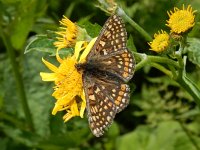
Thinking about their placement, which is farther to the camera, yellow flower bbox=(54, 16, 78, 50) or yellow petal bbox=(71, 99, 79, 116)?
yellow flower bbox=(54, 16, 78, 50)

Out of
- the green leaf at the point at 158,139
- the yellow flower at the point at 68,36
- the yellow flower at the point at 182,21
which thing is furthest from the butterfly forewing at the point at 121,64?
the green leaf at the point at 158,139

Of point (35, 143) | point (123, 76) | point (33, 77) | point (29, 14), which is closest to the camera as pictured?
point (123, 76)

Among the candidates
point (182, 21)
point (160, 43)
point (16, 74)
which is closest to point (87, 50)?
point (160, 43)

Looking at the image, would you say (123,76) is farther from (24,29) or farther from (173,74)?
(24,29)

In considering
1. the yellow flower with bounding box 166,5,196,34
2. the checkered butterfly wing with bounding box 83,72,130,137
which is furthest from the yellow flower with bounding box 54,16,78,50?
the yellow flower with bounding box 166,5,196,34

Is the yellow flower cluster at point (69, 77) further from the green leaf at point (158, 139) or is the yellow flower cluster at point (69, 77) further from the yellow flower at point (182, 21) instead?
the green leaf at point (158, 139)

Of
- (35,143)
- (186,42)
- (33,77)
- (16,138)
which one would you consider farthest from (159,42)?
(33,77)

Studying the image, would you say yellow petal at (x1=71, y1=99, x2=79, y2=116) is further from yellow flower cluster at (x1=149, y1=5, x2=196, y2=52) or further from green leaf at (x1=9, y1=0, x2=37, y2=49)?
green leaf at (x1=9, y1=0, x2=37, y2=49)

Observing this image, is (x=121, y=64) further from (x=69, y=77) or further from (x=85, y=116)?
(x=85, y=116)
